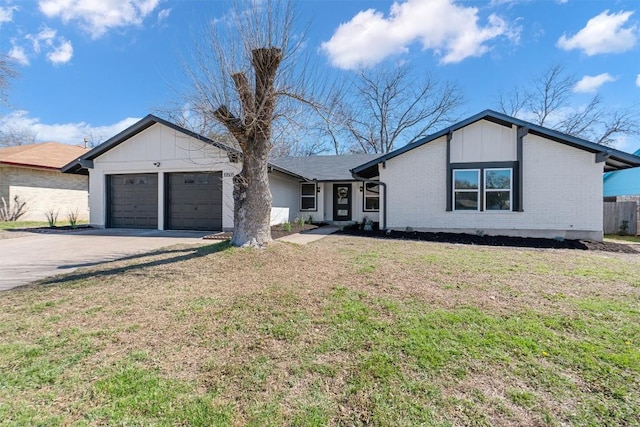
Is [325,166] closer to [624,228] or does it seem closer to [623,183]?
[624,228]

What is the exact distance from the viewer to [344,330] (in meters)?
3.37

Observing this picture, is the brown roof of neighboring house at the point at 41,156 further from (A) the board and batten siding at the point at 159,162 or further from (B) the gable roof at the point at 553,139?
(B) the gable roof at the point at 553,139

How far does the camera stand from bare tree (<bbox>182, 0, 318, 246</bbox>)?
20.6 feet

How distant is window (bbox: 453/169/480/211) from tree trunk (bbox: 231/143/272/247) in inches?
325

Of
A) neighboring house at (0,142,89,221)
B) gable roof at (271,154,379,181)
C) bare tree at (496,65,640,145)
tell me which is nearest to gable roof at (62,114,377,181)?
gable roof at (271,154,379,181)

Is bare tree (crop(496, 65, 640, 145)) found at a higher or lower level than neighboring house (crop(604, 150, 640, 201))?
higher

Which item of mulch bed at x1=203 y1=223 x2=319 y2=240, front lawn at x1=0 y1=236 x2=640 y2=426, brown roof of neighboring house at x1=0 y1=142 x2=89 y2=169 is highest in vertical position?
brown roof of neighboring house at x1=0 y1=142 x2=89 y2=169

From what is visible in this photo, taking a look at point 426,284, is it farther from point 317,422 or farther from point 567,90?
point 567,90

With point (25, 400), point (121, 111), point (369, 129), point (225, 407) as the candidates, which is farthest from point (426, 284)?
point (369, 129)

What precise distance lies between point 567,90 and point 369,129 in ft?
57.6

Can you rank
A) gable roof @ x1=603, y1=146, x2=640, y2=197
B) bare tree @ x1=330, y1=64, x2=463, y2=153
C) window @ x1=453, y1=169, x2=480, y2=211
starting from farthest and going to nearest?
bare tree @ x1=330, y1=64, x2=463, y2=153
gable roof @ x1=603, y1=146, x2=640, y2=197
window @ x1=453, y1=169, x2=480, y2=211

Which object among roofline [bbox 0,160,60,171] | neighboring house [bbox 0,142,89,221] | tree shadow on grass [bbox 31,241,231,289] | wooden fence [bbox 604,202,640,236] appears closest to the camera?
tree shadow on grass [bbox 31,241,231,289]

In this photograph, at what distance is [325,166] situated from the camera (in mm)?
18297

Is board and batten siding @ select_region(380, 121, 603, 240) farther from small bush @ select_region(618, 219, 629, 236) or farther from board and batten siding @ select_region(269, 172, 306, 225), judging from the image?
small bush @ select_region(618, 219, 629, 236)
